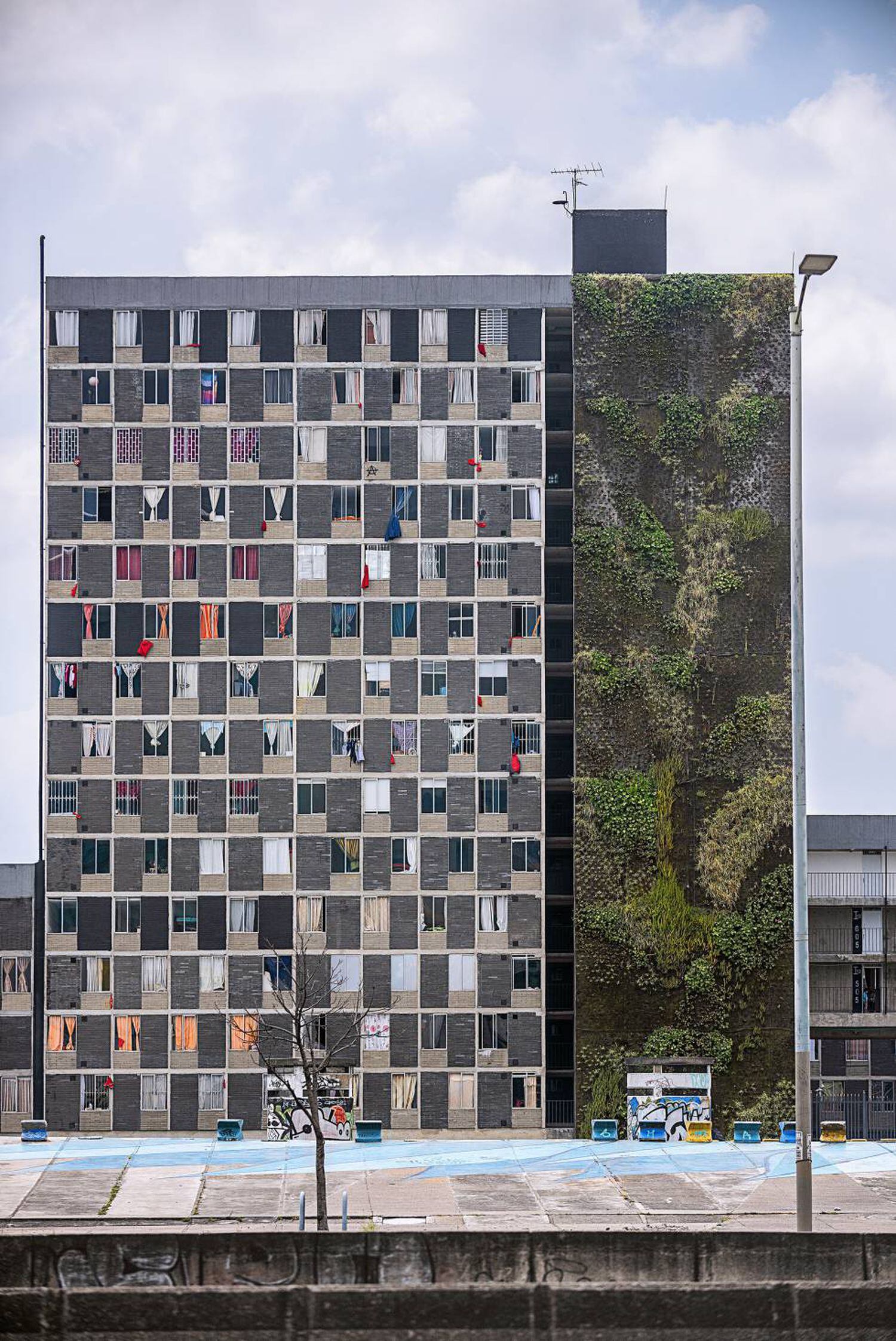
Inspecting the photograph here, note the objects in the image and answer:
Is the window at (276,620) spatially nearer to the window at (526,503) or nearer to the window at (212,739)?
the window at (212,739)

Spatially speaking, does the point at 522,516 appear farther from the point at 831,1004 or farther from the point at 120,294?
the point at 831,1004

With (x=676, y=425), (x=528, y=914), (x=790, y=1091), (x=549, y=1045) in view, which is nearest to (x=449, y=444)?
(x=676, y=425)

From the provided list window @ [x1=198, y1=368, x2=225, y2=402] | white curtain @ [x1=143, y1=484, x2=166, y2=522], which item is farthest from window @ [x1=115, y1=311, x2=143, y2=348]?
white curtain @ [x1=143, y1=484, x2=166, y2=522]

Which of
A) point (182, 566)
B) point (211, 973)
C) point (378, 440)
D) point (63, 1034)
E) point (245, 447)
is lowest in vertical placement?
point (63, 1034)

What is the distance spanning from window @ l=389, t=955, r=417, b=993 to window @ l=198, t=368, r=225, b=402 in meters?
22.4

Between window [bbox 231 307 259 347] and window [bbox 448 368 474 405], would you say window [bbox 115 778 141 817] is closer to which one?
window [bbox 231 307 259 347]

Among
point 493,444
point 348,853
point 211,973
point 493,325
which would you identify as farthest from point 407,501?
point 211,973

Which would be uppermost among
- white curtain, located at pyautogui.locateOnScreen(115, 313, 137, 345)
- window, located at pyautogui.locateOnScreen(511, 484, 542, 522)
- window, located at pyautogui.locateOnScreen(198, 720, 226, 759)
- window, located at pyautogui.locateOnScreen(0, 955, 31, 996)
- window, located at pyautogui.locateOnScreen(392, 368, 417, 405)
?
white curtain, located at pyautogui.locateOnScreen(115, 313, 137, 345)

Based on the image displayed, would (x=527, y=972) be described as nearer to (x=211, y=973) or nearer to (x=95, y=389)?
(x=211, y=973)

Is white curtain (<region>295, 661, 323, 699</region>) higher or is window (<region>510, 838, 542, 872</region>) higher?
white curtain (<region>295, 661, 323, 699</region>)

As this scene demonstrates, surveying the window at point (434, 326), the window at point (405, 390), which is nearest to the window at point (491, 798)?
the window at point (405, 390)

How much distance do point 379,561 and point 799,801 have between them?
31.0 meters

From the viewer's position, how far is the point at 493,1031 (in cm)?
6162

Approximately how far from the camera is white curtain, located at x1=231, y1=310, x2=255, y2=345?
63.1 metres
